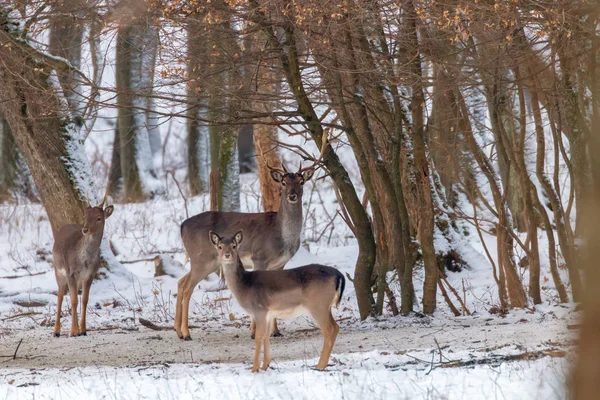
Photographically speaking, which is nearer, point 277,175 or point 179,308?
point 179,308

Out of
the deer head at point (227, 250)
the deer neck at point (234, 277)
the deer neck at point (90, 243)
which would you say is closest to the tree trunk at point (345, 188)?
the deer head at point (227, 250)

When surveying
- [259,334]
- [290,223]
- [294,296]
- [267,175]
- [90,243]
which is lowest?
[259,334]

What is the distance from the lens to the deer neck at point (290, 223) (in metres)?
11.1

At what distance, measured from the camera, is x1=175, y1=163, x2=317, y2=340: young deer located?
10.9 m

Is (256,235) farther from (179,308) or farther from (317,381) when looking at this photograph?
(317,381)

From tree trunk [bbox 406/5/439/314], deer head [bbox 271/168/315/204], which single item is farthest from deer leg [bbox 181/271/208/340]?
tree trunk [bbox 406/5/439/314]

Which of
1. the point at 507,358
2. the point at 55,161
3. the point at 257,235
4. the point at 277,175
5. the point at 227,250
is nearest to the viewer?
the point at 507,358

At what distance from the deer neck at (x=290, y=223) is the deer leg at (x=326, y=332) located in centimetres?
319

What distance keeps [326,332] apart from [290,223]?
3.43 m

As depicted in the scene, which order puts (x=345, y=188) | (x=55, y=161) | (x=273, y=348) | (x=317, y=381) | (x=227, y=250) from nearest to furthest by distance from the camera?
(x=317, y=381) → (x=227, y=250) → (x=273, y=348) → (x=345, y=188) → (x=55, y=161)

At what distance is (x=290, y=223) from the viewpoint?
436 inches

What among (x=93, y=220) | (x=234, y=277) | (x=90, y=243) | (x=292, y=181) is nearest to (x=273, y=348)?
(x=234, y=277)

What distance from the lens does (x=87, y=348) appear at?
9.76 m

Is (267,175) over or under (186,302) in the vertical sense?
over
